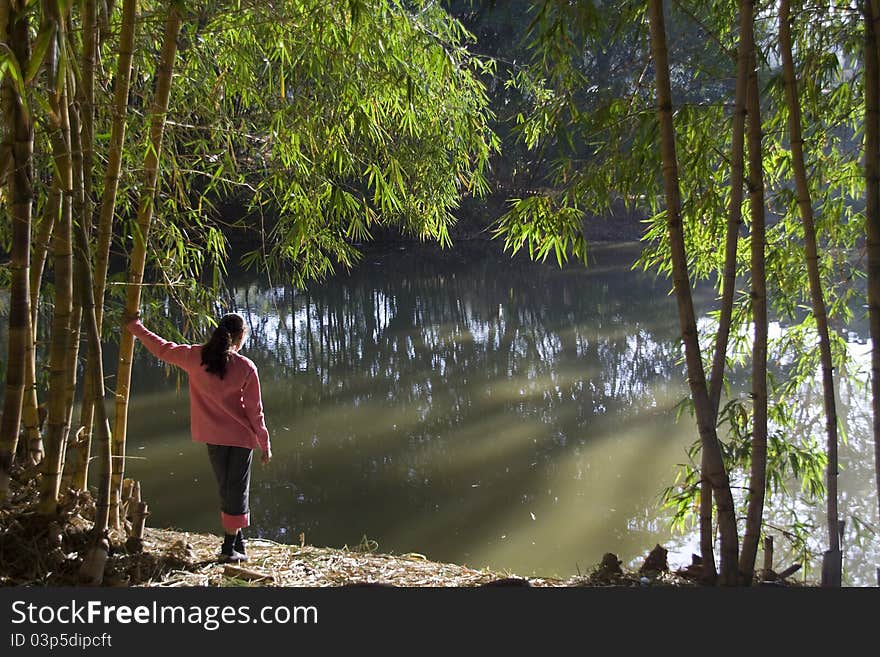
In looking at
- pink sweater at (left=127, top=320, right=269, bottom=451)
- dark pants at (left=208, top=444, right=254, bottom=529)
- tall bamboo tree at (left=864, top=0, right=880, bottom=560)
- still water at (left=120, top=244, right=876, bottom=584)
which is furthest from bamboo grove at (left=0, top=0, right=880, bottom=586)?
still water at (left=120, top=244, right=876, bottom=584)

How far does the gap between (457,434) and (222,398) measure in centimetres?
347

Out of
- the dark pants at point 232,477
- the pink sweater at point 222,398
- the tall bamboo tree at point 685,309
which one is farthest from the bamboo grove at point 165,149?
the tall bamboo tree at point 685,309

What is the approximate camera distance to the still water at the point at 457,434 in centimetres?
415

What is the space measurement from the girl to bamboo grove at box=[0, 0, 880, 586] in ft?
0.64

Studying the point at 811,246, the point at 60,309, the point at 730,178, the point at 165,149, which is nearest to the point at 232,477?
the point at 60,309

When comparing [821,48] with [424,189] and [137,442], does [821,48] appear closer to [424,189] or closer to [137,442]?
[424,189]

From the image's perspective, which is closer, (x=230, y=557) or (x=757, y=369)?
(x=757, y=369)

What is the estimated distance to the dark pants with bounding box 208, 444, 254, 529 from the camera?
2600 millimetres

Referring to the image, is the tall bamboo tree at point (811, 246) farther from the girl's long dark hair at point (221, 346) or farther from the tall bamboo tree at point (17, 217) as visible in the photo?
the tall bamboo tree at point (17, 217)

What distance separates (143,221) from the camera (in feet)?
8.06

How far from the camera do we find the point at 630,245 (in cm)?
1877

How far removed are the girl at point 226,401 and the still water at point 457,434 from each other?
146 centimetres

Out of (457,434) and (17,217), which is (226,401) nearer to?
(17,217)

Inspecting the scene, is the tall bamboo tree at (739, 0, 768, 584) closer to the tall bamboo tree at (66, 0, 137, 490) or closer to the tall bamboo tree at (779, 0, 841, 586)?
the tall bamboo tree at (779, 0, 841, 586)
